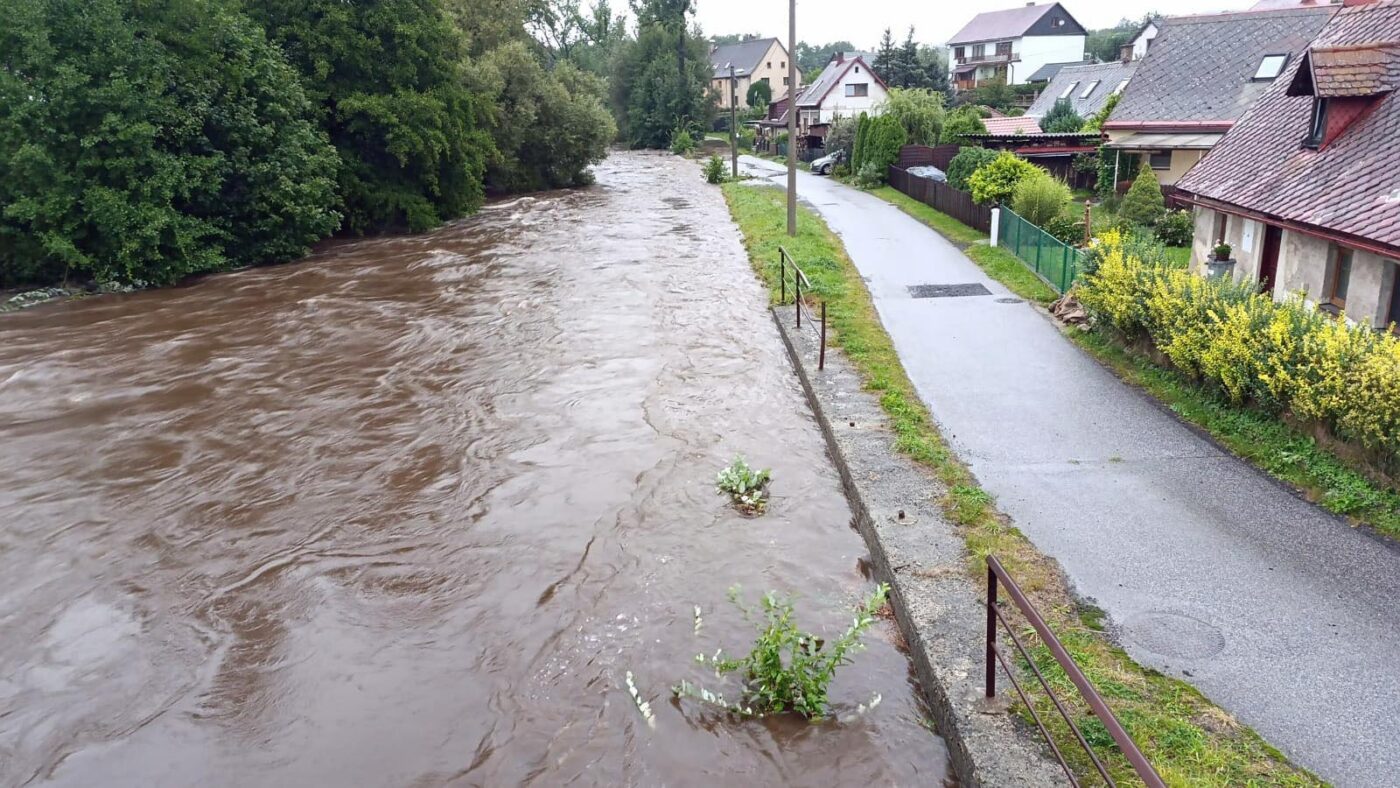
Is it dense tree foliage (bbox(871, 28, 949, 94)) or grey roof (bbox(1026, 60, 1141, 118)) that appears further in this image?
dense tree foliage (bbox(871, 28, 949, 94))

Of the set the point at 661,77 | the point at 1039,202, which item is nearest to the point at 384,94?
the point at 1039,202

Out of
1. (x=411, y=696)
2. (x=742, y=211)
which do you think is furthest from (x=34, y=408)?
(x=742, y=211)

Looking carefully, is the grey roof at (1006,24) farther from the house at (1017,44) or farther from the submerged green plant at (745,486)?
the submerged green plant at (745,486)

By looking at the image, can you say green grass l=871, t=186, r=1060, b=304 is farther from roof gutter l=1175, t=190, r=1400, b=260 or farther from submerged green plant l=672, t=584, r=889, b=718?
submerged green plant l=672, t=584, r=889, b=718

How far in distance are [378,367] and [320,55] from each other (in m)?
17.4

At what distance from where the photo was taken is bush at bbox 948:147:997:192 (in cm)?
3150

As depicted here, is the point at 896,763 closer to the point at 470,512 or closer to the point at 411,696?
the point at 411,696

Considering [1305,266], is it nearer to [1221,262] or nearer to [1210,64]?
[1221,262]

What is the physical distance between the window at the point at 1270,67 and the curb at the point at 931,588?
23272mm

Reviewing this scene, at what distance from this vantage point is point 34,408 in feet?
49.5

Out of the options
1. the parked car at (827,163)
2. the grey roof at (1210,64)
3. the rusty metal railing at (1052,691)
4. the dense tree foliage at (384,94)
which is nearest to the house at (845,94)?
the parked car at (827,163)

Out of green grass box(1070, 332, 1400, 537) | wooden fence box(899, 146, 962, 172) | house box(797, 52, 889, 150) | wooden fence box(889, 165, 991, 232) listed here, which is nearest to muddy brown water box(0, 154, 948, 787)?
green grass box(1070, 332, 1400, 537)

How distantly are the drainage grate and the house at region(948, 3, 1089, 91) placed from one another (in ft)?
211

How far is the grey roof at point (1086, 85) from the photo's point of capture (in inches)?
1909
